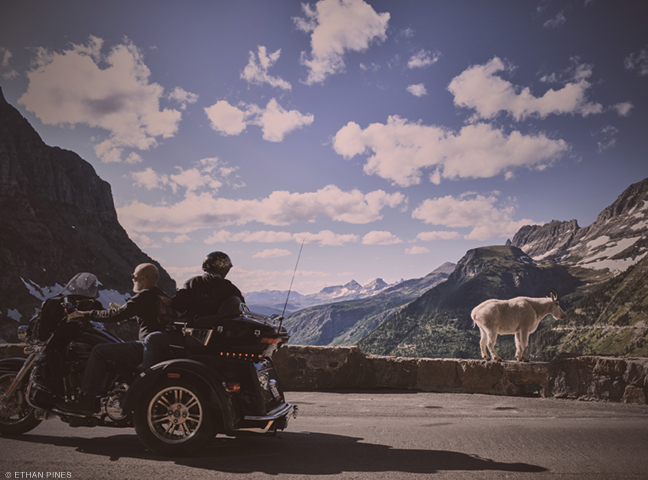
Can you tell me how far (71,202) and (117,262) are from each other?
3169cm

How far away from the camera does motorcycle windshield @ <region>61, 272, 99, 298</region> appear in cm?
506

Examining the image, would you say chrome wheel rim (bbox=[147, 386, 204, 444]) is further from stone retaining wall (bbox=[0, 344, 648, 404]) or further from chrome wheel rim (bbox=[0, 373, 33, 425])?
stone retaining wall (bbox=[0, 344, 648, 404])

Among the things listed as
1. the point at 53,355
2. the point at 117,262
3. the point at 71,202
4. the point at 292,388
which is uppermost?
the point at 71,202

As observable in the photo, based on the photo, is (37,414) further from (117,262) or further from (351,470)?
(117,262)

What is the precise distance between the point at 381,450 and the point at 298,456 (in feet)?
3.05

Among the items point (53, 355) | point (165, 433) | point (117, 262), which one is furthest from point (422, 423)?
point (117, 262)

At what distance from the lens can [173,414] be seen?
14.1 ft

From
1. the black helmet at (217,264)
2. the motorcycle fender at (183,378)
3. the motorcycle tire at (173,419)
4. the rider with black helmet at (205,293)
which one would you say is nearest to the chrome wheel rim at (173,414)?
the motorcycle tire at (173,419)

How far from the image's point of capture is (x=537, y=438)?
16.9 feet

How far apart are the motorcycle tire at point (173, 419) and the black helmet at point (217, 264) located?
122 cm

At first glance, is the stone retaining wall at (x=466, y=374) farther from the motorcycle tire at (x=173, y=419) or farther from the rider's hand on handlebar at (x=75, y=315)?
the rider's hand on handlebar at (x=75, y=315)

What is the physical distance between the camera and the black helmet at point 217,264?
15.7 ft

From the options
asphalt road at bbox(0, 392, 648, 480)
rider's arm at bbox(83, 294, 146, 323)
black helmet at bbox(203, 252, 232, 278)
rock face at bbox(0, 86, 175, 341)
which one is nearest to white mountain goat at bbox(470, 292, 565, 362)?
asphalt road at bbox(0, 392, 648, 480)

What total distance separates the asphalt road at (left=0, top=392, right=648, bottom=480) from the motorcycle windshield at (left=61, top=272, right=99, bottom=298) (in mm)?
1657
